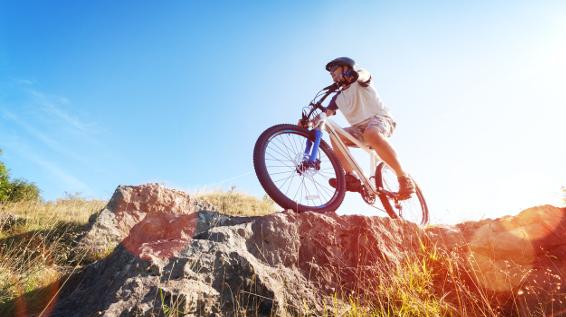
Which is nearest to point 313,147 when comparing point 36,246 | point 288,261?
point 288,261

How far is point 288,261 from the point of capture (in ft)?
9.34

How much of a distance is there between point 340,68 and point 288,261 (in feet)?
8.74

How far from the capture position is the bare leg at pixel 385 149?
4266 millimetres

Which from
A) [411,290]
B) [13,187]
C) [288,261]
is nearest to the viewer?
[411,290]

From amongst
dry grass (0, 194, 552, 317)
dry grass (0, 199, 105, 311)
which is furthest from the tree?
dry grass (0, 194, 552, 317)

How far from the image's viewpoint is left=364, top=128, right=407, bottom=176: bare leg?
168 inches

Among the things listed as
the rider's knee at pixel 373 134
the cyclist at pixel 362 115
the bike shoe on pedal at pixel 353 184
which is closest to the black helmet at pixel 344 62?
the cyclist at pixel 362 115

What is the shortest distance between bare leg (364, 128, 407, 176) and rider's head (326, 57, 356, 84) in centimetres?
77

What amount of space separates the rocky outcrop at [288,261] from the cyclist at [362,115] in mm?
890

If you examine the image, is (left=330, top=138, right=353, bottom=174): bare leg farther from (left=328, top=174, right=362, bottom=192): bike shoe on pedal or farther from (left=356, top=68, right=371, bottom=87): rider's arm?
(left=356, top=68, right=371, bottom=87): rider's arm

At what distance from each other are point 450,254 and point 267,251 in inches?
67.7

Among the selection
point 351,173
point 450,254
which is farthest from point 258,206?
point 450,254

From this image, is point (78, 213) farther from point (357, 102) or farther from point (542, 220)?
point (542, 220)

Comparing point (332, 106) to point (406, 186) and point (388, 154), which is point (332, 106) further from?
point (406, 186)
